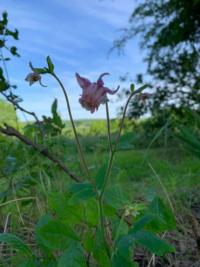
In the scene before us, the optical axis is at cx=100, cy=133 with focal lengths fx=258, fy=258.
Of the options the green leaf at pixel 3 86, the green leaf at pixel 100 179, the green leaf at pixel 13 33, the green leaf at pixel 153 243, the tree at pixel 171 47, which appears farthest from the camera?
the tree at pixel 171 47

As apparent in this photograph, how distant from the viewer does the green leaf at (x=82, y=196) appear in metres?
0.42

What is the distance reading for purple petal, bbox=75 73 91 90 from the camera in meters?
0.43

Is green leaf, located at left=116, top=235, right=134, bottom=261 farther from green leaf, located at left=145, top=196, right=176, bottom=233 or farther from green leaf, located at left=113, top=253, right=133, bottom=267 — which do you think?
green leaf, located at left=145, top=196, right=176, bottom=233

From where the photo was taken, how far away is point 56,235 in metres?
0.47

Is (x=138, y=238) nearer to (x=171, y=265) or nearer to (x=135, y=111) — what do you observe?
(x=171, y=265)

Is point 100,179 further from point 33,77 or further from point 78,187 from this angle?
point 33,77

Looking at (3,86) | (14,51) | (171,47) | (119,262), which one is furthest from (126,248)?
(171,47)

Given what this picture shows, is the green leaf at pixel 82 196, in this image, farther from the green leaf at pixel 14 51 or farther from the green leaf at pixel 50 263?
the green leaf at pixel 14 51

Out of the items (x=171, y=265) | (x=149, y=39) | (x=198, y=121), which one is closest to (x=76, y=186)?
(x=171, y=265)

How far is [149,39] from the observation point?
4191mm

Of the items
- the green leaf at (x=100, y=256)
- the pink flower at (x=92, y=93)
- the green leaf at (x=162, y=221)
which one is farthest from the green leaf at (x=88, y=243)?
the pink flower at (x=92, y=93)

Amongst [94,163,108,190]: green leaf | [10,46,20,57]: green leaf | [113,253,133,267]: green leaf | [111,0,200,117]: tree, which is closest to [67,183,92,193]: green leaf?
[94,163,108,190]: green leaf

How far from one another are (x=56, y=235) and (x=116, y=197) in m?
0.13

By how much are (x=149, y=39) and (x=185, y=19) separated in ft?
2.30
